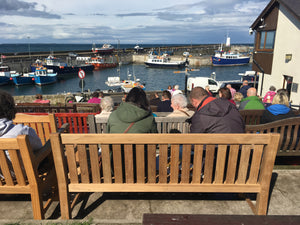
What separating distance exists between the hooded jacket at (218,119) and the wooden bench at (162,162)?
0.35m

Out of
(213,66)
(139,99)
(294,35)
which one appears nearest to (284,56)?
(294,35)

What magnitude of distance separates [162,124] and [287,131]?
217 cm

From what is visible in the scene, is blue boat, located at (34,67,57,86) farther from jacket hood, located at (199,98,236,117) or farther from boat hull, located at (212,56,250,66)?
jacket hood, located at (199,98,236,117)

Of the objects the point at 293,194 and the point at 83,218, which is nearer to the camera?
the point at 83,218

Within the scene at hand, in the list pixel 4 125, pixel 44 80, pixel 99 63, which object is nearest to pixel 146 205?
pixel 4 125

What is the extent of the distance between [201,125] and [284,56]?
520 inches

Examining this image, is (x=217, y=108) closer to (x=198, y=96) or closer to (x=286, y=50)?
(x=198, y=96)

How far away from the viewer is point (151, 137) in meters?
2.45

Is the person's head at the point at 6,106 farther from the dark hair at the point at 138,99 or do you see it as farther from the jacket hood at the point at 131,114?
the dark hair at the point at 138,99

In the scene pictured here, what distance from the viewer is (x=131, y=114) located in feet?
9.24

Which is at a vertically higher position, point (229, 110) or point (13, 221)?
point (229, 110)

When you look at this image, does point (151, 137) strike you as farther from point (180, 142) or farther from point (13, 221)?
Result: point (13, 221)

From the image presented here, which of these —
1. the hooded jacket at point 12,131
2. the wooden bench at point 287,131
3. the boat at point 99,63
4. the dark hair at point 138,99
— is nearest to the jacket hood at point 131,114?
the dark hair at point 138,99

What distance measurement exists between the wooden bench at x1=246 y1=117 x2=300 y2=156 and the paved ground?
77 cm
